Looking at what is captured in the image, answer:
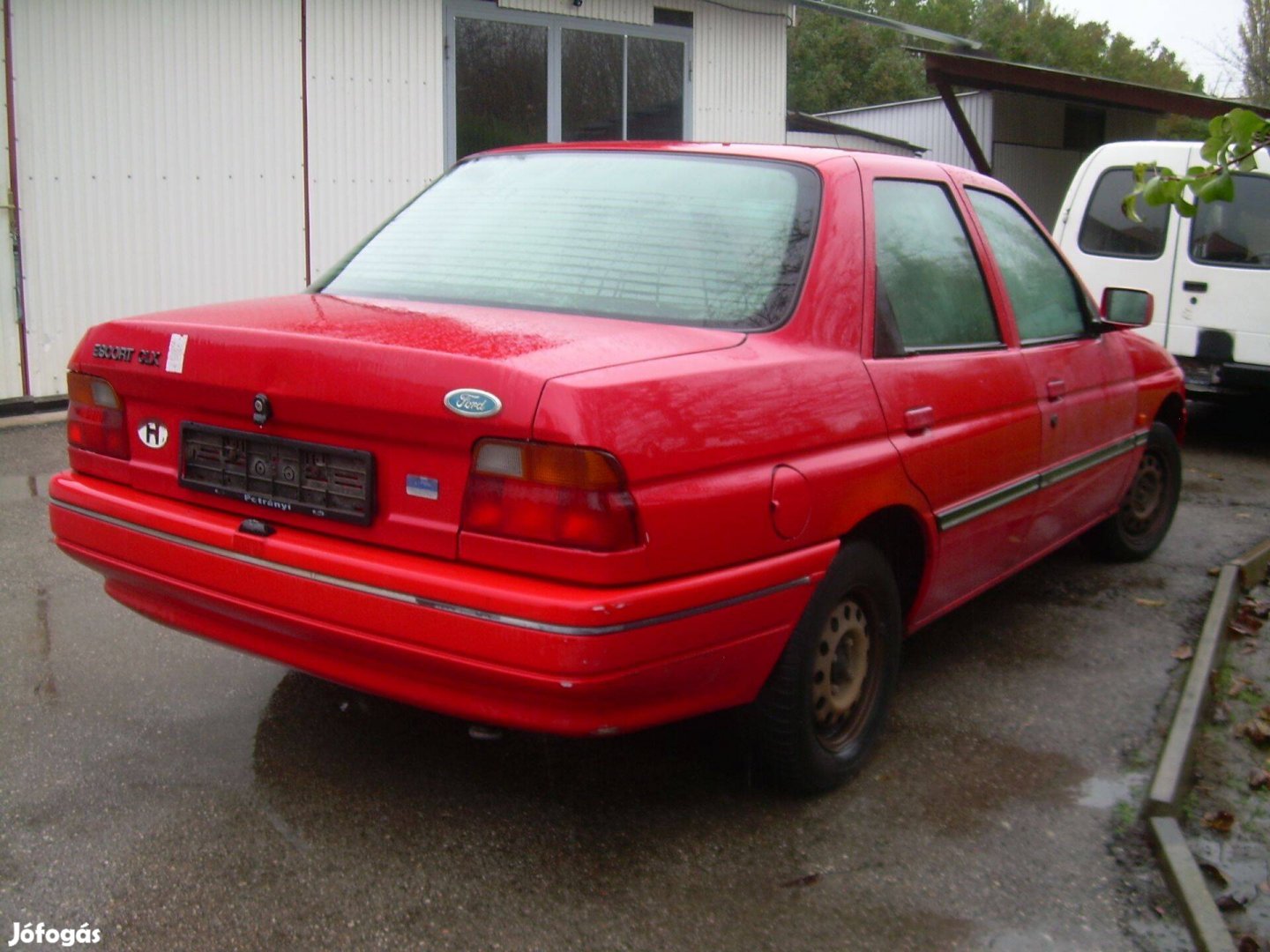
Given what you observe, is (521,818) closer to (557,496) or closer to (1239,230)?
(557,496)

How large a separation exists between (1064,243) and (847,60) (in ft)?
128

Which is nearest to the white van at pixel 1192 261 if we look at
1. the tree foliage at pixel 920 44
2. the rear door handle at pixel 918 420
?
the rear door handle at pixel 918 420

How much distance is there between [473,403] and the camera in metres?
2.92

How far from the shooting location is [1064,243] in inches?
396

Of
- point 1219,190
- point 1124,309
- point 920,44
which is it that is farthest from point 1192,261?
point 920,44

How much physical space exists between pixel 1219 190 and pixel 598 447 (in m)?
1.92

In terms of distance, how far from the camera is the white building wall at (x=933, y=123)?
2075 centimetres

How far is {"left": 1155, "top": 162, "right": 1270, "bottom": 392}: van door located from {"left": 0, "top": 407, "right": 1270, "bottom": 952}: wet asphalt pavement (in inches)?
202

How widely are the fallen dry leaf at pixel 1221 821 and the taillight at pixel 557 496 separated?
1.92 metres

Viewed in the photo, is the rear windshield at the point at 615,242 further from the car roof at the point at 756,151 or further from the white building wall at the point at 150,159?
the white building wall at the point at 150,159

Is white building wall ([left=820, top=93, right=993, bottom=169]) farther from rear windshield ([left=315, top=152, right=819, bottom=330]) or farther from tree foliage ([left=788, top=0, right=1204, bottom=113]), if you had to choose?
rear windshield ([left=315, top=152, right=819, bottom=330])

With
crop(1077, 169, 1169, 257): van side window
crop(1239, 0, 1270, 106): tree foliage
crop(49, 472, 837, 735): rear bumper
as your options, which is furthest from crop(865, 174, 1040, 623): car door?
crop(1239, 0, 1270, 106): tree foliage

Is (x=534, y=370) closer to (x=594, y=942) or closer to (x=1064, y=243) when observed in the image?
(x=594, y=942)

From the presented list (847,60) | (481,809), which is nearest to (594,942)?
(481,809)
